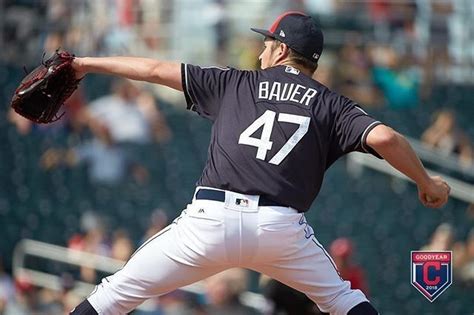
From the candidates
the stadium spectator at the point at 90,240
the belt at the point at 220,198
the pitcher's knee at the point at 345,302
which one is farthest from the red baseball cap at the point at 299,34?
the stadium spectator at the point at 90,240

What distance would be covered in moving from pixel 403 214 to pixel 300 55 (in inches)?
289

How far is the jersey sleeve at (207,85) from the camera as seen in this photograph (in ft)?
15.8

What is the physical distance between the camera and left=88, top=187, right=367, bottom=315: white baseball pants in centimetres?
463

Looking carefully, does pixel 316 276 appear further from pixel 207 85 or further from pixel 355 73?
pixel 355 73

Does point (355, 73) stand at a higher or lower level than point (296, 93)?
lower

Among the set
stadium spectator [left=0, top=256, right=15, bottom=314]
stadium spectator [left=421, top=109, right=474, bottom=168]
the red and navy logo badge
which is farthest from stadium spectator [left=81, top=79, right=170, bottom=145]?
the red and navy logo badge

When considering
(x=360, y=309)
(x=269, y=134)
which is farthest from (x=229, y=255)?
(x=360, y=309)

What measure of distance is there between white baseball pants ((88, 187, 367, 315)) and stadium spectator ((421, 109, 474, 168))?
7.19 m

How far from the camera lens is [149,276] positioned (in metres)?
4.71

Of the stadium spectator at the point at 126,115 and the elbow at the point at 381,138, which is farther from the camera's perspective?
the stadium spectator at the point at 126,115

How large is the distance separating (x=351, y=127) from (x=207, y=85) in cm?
67

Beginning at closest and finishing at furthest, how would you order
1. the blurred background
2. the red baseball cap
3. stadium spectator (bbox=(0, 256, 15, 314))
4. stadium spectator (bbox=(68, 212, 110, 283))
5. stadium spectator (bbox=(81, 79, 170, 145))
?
1. the red baseball cap
2. stadium spectator (bbox=(0, 256, 15, 314))
3. stadium spectator (bbox=(68, 212, 110, 283))
4. the blurred background
5. stadium spectator (bbox=(81, 79, 170, 145))

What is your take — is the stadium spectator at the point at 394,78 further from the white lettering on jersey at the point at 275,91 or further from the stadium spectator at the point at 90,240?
the white lettering on jersey at the point at 275,91

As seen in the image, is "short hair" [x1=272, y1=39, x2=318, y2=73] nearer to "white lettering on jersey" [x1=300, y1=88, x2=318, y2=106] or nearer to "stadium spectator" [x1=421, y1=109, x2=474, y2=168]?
"white lettering on jersey" [x1=300, y1=88, x2=318, y2=106]
